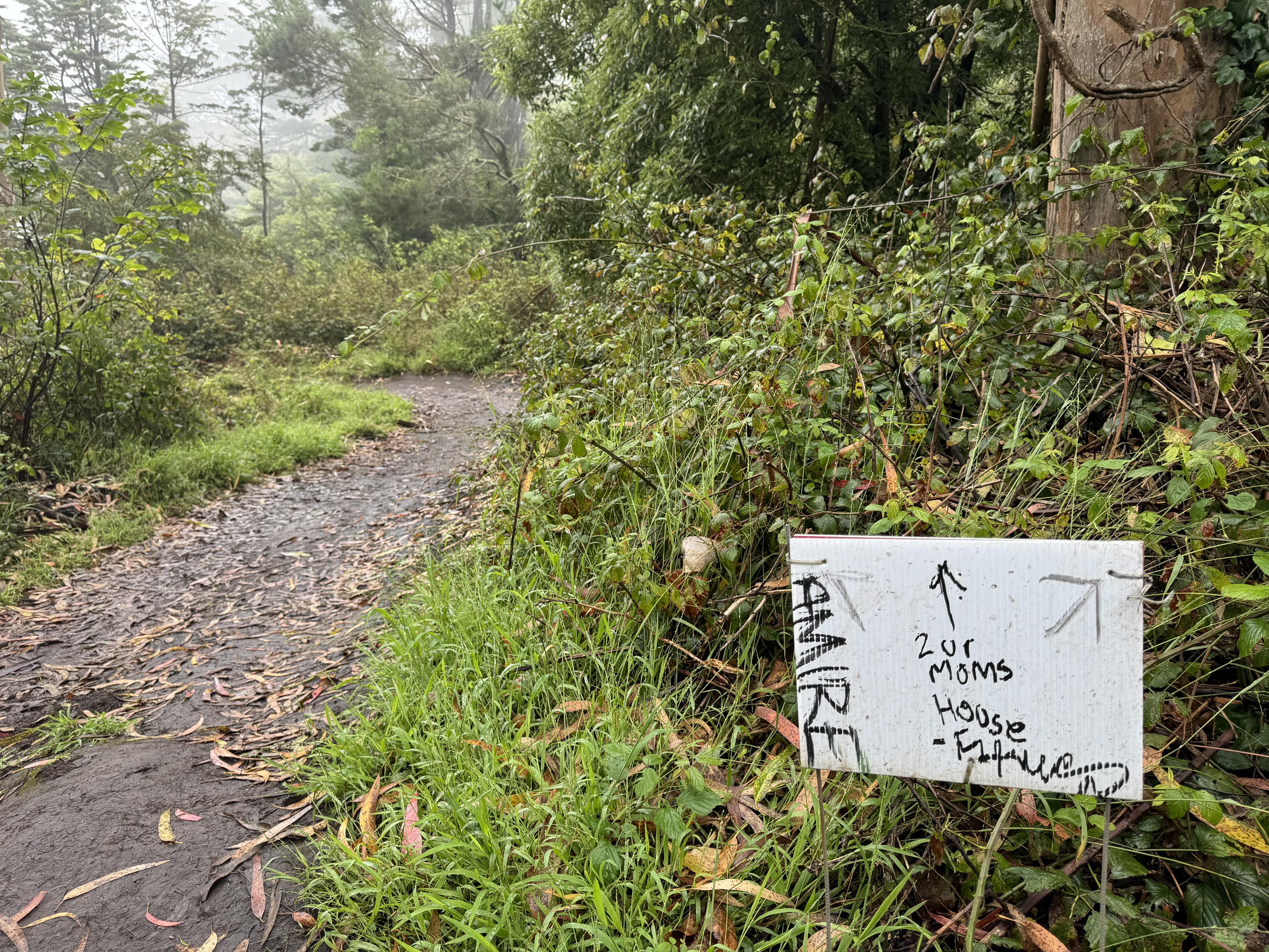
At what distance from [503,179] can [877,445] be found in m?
20.4

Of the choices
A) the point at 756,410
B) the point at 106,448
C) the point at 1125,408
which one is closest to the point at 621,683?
the point at 756,410

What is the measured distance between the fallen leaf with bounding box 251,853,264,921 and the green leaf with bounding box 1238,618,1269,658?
2249 millimetres

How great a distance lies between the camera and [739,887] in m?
1.43

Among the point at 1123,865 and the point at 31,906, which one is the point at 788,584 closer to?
the point at 1123,865

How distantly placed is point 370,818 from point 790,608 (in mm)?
1329

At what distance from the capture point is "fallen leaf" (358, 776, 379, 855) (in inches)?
69.2

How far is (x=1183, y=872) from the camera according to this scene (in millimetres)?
1318

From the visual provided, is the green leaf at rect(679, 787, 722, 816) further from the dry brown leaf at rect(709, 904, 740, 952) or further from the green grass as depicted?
the green grass

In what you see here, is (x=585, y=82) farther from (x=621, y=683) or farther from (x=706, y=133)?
(x=621, y=683)

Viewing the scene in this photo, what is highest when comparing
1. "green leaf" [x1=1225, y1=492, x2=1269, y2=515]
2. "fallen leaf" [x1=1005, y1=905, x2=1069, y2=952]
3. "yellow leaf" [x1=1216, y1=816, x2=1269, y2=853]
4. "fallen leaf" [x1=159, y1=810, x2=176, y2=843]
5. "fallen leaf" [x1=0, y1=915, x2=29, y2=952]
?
"green leaf" [x1=1225, y1=492, x2=1269, y2=515]

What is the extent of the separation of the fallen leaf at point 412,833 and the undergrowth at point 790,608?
1 centimetres

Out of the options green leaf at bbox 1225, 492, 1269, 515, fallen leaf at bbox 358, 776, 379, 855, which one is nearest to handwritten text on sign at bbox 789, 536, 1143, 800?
green leaf at bbox 1225, 492, 1269, 515

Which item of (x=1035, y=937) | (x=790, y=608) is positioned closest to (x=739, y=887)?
(x=1035, y=937)

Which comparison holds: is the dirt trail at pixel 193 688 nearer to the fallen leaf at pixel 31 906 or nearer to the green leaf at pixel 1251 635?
the fallen leaf at pixel 31 906
